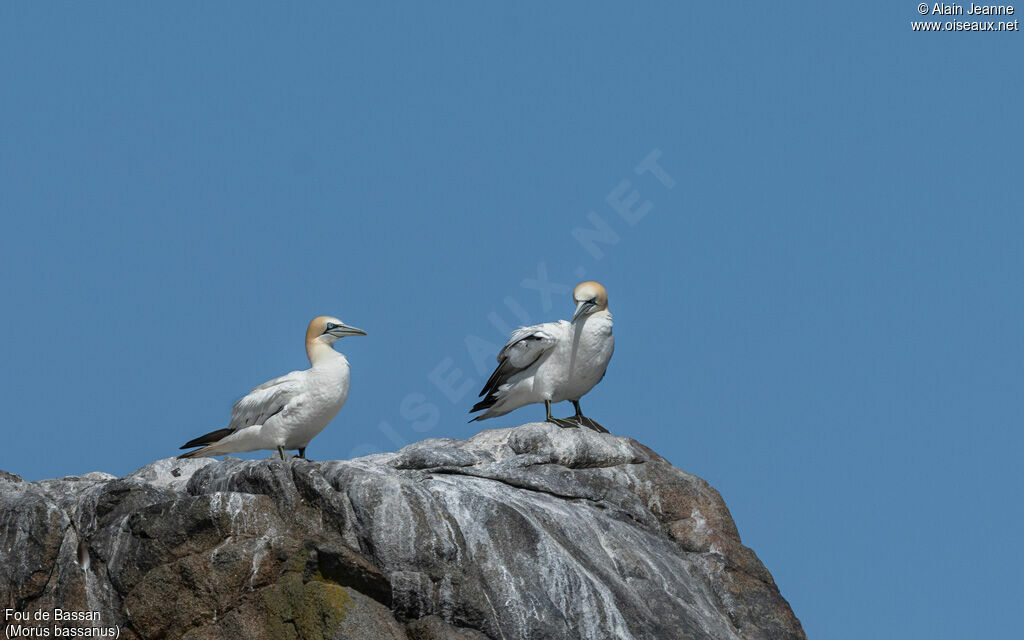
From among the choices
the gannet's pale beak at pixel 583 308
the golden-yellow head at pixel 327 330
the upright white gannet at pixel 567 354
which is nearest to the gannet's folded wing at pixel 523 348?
the upright white gannet at pixel 567 354

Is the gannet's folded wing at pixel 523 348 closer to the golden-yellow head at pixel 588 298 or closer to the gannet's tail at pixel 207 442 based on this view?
the golden-yellow head at pixel 588 298

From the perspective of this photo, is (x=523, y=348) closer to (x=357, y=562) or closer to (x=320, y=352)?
(x=320, y=352)

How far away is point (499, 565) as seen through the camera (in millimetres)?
15141

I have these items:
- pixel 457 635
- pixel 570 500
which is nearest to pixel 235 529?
pixel 457 635

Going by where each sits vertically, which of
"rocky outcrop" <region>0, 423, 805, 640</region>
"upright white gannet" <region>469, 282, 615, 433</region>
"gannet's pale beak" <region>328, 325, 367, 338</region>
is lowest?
"rocky outcrop" <region>0, 423, 805, 640</region>

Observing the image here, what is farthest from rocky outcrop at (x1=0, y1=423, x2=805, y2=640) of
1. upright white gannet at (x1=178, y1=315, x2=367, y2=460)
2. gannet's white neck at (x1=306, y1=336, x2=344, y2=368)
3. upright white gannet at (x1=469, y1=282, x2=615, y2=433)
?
upright white gannet at (x1=469, y1=282, x2=615, y2=433)

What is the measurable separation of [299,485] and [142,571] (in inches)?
74.9

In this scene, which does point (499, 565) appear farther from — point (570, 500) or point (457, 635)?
point (570, 500)

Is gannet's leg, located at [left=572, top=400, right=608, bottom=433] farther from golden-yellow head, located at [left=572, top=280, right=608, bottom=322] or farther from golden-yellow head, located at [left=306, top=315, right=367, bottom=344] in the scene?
golden-yellow head, located at [left=306, top=315, right=367, bottom=344]

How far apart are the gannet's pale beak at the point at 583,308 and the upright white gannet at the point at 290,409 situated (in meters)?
3.41

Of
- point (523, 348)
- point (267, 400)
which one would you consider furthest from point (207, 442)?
point (523, 348)

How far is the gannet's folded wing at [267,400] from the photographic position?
1817 centimetres

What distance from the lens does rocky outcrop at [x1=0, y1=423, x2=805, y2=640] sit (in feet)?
48.2

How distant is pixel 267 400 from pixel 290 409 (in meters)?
0.34
